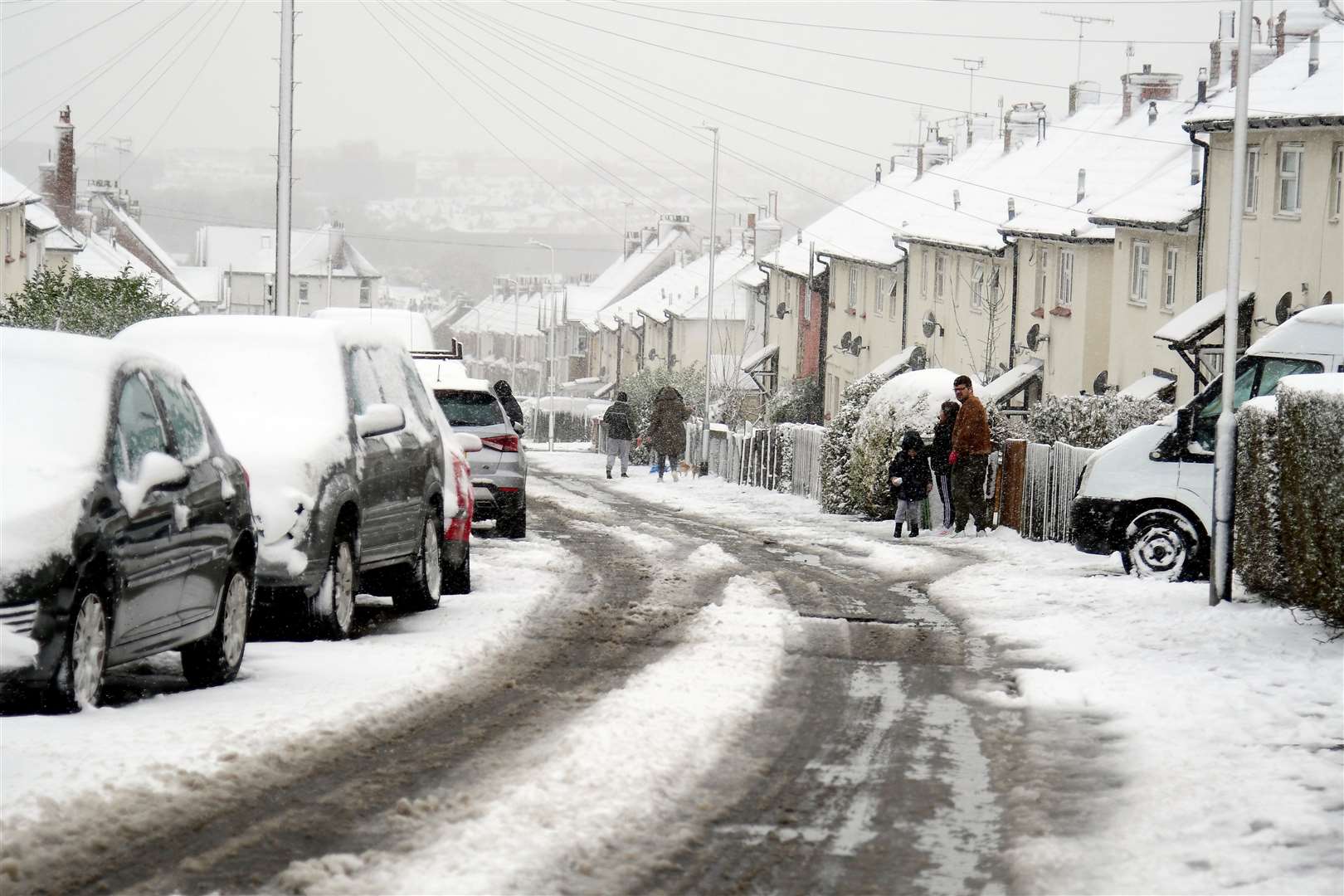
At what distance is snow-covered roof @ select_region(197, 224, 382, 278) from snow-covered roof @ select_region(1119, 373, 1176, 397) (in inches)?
4030

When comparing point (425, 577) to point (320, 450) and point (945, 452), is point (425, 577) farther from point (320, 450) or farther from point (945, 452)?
point (945, 452)

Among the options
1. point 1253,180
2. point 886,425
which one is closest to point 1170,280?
point 1253,180

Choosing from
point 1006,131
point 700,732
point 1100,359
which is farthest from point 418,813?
point 1006,131

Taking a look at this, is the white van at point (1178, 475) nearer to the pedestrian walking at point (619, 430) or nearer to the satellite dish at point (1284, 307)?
the satellite dish at point (1284, 307)

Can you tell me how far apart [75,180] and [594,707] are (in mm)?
75456

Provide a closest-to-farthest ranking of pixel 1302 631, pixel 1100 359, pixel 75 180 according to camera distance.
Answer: pixel 1302 631 < pixel 1100 359 < pixel 75 180

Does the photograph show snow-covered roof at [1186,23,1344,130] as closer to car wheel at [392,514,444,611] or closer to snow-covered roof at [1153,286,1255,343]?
snow-covered roof at [1153,286,1255,343]

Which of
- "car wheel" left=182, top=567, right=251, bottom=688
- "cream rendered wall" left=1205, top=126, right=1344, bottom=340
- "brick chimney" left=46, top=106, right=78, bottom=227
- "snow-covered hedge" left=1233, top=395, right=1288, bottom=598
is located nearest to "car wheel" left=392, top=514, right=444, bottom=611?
"car wheel" left=182, top=567, right=251, bottom=688

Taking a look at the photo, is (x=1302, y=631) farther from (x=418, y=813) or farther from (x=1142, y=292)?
(x=1142, y=292)

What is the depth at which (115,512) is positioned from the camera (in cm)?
785

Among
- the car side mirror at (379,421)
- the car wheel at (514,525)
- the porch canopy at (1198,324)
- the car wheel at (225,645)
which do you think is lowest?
the car wheel at (514,525)

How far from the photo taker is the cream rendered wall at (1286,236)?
1154 inches

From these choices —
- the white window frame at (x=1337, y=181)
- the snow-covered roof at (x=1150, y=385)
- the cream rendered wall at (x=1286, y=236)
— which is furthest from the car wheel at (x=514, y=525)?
the snow-covered roof at (x=1150, y=385)

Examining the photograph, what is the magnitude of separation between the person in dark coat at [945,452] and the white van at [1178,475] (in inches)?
212
